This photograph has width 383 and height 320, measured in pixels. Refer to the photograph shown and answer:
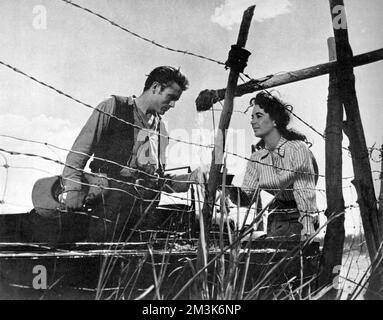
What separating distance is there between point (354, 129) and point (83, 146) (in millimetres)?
1735

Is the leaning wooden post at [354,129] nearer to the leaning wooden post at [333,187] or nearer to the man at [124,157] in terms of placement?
the leaning wooden post at [333,187]

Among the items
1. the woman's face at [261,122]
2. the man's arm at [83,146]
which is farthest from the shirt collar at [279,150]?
the man's arm at [83,146]

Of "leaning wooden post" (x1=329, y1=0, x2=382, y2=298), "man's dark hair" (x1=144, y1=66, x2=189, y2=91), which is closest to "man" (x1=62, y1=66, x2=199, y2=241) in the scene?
"man's dark hair" (x1=144, y1=66, x2=189, y2=91)

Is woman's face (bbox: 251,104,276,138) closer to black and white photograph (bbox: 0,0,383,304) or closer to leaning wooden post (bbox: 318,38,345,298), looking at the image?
black and white photograph (bbox: 0,0,383,304)

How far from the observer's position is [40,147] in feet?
7.94

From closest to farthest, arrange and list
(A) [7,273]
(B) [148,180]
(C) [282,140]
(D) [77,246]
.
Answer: (A) [7,273]
(D) [77,246]
(B) [148,180]
(C) [282,140]

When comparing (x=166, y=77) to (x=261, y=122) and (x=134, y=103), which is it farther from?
(x=261, y=122)

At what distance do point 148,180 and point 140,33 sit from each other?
0.95 meters

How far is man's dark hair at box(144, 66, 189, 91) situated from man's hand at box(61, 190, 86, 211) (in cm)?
89

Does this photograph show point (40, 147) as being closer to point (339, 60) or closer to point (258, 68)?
point (258, 68)

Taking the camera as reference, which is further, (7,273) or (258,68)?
(258,68)

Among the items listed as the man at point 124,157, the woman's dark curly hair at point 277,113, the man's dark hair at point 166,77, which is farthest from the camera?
the woman's dark curly hair at point 277,113

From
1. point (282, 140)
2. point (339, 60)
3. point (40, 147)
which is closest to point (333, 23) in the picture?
point (339, 60)

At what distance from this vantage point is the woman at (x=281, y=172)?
3.03m
